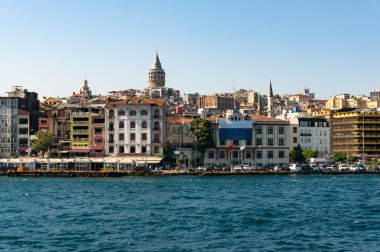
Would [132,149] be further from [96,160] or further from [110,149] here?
[96,160]

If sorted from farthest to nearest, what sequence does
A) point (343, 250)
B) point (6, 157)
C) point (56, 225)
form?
point (6, 157)
point (56, 225)
point (343, 250)

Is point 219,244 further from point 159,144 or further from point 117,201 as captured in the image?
point 159,144

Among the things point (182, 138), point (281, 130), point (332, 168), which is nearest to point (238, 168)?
point (182, 138)

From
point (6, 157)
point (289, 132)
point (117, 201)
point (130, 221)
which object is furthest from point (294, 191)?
point (6, 157)

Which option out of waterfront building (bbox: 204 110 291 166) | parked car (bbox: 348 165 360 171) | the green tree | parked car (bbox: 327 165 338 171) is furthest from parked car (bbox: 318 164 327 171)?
the green tree

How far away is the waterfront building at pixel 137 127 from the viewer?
10219 centimetres

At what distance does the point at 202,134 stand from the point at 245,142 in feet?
26.3

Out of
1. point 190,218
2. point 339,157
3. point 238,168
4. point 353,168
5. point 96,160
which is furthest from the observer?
point 339,157

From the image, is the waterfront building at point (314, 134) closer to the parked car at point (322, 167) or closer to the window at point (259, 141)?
the parked car at point (322, 167)

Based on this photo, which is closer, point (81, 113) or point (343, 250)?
point (343, 250)

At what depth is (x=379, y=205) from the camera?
2114 inches

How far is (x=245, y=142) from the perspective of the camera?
4227 inches

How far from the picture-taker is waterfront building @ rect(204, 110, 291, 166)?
351ft

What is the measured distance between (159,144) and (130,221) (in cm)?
5894
